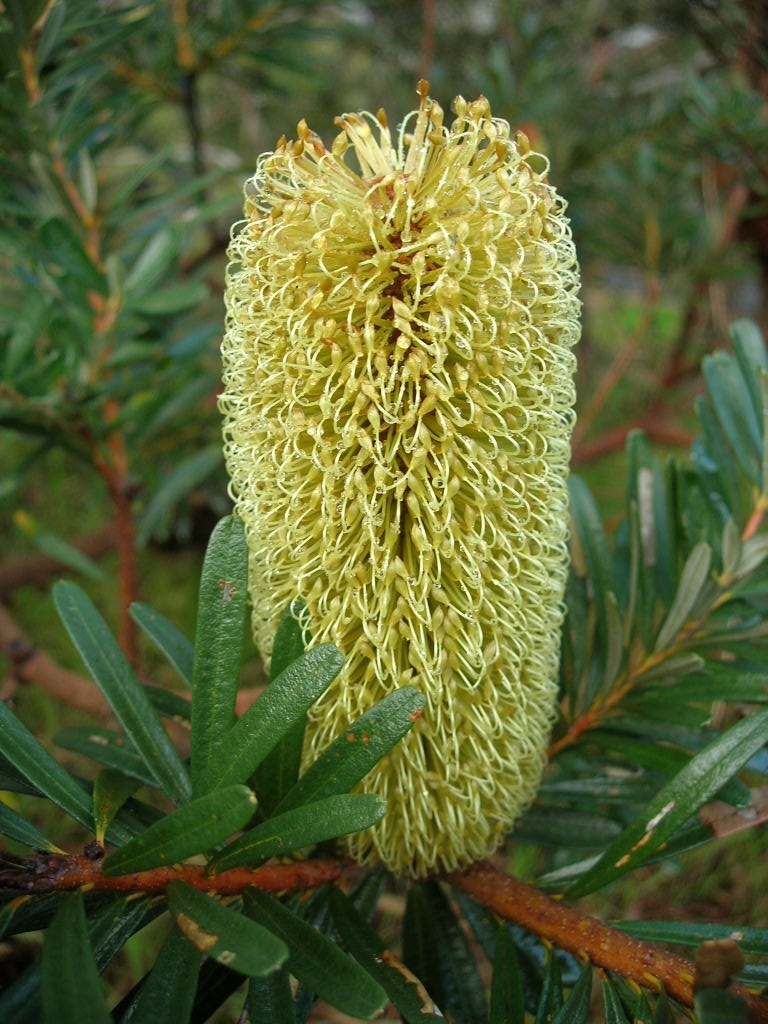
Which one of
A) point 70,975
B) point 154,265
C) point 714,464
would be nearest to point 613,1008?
point 70,975

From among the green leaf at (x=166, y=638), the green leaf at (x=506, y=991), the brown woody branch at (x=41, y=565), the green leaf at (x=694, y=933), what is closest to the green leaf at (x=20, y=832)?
the green leaf at (x=166, y=638)

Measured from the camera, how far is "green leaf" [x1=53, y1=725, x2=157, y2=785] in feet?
2.32

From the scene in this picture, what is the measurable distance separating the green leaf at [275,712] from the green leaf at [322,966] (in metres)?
0.10

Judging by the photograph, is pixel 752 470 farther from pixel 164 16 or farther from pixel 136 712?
pixel 164 16

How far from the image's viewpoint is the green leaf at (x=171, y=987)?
1.64 ft

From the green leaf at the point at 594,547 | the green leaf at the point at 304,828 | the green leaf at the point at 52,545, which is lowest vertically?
the green leaf at the point at 304,828

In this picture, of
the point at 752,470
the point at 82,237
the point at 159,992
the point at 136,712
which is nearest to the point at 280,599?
the point at 136,712

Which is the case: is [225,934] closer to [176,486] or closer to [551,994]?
[551,994]

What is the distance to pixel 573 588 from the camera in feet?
3.00

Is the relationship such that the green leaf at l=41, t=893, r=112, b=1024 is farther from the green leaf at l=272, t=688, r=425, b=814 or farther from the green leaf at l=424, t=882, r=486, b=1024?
the green leaf at l=424, t=882, r=486, b=1024

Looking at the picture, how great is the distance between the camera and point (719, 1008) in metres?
0.45

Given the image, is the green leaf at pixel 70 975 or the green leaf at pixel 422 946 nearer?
the green leaf at pixel 70 975

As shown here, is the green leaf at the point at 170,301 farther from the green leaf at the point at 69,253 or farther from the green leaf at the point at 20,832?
the green leaf at the point at 20,832

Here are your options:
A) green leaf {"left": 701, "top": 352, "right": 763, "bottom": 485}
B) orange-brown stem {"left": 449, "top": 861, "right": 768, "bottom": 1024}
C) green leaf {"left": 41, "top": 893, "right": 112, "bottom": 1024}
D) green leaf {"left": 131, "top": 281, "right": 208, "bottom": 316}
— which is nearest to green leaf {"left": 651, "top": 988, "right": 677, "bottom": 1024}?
orange-brown stem {"left": 449, "top": 861, "right": 768, "bottom": 1024}
